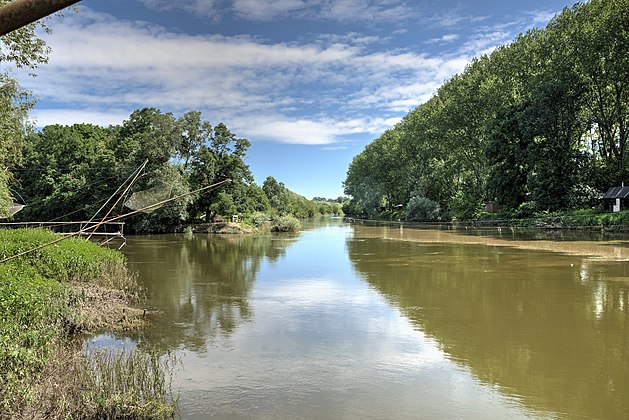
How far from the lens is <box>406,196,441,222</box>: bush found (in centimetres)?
6335

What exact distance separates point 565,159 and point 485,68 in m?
16.4

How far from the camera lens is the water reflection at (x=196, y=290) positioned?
10.6 m

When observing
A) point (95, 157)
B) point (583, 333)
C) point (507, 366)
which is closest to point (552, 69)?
point (583, 333)

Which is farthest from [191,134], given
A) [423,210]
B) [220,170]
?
[423,210]

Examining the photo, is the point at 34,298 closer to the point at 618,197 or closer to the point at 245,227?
the point at 618,197

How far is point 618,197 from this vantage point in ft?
114

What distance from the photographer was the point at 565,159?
4016cm

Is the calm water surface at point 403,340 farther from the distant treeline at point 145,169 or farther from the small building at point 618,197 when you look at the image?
the distant treeline at point 145,169

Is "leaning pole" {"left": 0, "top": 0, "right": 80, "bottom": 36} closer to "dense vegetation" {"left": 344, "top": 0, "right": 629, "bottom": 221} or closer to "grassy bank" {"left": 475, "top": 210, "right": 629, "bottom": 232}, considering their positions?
"grassy bank" {"left": 475, "top": 210, "right": 629, "bottom": 232}

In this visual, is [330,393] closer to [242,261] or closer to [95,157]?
A: [242,261]

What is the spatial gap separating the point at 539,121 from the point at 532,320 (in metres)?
34.4

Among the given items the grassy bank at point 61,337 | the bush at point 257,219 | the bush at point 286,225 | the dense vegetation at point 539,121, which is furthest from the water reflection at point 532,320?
the bush at point 257,219

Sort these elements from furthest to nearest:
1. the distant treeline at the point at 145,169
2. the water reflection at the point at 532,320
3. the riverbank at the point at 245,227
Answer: the riverbank at the point at 245,227, the distant treeline at the point at 145,169, the water reflection at the point at 532,320

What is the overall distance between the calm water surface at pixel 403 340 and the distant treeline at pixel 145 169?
31233 millimetres
